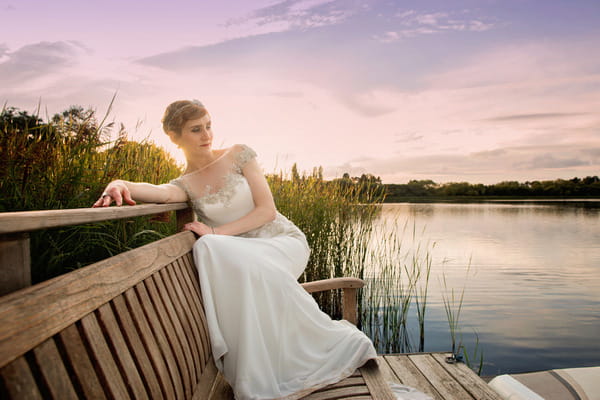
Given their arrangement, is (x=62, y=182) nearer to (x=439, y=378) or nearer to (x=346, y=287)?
(x=346, y=287)

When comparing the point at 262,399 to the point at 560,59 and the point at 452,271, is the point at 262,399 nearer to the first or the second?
the point at 452,271

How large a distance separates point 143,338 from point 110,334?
17cm

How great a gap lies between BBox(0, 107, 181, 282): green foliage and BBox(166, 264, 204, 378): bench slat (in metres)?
0.73

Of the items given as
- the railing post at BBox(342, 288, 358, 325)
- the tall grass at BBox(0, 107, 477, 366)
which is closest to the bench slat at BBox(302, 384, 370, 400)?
the railing post at BBox(342, 288, 358, 325)

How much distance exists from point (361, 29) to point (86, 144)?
9901mm

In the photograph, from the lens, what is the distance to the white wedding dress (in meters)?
1.60

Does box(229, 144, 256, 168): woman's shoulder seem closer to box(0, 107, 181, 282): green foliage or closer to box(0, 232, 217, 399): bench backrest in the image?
box(0, 107, 181, 282): green foliage

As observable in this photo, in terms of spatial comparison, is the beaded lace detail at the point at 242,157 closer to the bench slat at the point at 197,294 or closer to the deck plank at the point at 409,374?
the bench slat at the point at 197,294

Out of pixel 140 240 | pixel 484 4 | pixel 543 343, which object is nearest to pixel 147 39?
pixel 140 240

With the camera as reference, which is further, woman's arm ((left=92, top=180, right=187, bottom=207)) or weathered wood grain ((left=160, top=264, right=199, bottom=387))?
woman's arm ((left=92, top=180, right=187, bottom=207))

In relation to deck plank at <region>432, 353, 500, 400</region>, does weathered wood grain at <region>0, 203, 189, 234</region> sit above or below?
above

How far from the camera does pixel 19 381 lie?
58 centimetres

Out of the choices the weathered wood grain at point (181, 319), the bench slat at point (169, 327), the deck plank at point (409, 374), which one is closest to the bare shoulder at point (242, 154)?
the weathered wood grain at point (181, 319)

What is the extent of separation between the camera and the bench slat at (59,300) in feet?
1.95
